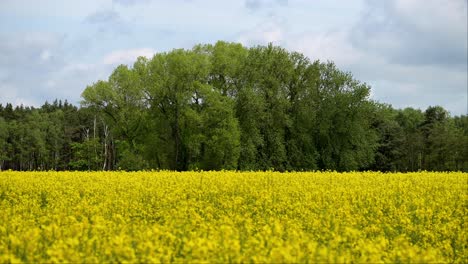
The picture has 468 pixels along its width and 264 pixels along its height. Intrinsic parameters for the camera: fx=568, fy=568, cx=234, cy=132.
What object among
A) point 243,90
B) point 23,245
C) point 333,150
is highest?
point 243,90

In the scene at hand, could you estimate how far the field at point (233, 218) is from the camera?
8906 millimetres

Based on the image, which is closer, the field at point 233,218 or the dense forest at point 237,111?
the field at point 233,218

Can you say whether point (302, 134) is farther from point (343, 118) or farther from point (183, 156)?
point (183, 156)

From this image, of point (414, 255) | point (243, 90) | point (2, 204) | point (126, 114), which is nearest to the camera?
point (414, 255)

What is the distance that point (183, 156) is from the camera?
49875 millimetres

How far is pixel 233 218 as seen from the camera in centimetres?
1415

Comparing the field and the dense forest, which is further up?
the dense forest

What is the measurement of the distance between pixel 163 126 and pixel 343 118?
15.7 m

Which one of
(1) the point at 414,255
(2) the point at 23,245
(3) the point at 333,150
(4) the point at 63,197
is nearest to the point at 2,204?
(4) the point at 63,197

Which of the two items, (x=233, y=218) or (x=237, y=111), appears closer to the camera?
(x=233, y=218)

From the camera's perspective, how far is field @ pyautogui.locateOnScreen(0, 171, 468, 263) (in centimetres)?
891

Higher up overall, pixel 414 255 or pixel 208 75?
pixel 208 75

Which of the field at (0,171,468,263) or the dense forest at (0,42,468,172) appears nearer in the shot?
the field at (0,171,468,263)

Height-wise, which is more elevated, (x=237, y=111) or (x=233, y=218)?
(x=237, y=111)
